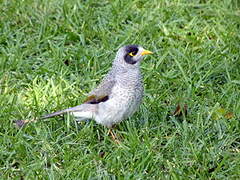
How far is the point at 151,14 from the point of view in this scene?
8.48m

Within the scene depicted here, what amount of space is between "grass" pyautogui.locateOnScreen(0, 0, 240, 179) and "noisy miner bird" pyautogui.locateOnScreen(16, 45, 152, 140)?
156 mm

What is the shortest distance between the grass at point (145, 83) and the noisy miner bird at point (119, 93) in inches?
6.1

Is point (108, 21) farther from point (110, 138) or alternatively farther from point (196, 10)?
point (110, 138)

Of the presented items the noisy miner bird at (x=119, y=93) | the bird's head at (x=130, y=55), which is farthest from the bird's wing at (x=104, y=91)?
the bird's head at (x=130, y=55)

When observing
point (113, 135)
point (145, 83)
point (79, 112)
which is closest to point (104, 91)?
point (79, 112)

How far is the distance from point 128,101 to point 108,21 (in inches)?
104

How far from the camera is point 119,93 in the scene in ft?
19.8

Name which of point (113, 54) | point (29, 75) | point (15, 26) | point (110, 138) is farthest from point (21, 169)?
point (15, 26)

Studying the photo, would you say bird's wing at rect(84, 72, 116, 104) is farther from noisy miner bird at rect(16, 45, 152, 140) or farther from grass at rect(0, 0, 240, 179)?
grass at rect(0, 0, 240, 179)

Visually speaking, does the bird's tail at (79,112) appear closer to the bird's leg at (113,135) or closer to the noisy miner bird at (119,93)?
the noisy miner bird at (119,93)

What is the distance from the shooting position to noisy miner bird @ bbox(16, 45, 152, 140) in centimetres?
604

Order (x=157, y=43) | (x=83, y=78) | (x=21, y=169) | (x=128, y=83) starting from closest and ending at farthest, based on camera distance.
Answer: (x=21, y=169) → (x=128, y=83) → (x=83, y=78) → (x=157, y=43)

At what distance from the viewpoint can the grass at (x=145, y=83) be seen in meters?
5.71

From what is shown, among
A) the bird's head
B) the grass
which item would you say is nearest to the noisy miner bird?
the bird's head
